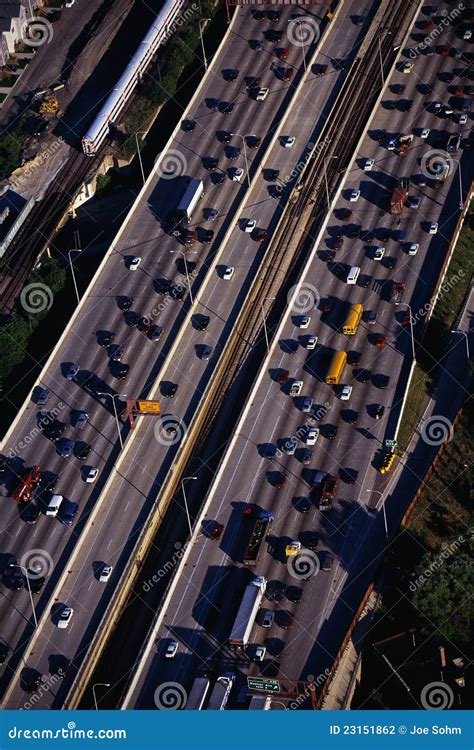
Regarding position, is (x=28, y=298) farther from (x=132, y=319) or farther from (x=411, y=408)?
(x=411, y=408)

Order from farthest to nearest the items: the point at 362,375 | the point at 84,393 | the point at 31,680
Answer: the point at 84,393 → the point at 362,375 → the point at 31,680

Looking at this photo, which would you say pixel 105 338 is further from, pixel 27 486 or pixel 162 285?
pixel 27 486

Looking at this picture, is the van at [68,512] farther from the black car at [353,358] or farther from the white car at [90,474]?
the black car at [353,358]

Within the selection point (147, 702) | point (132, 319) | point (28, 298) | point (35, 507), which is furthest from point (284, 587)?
point (28, 298)

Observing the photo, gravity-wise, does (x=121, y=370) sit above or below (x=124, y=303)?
below

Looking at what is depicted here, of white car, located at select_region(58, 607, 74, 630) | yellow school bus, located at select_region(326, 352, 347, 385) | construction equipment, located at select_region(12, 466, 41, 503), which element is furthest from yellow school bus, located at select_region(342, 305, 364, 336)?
white car, located at select_region(58, 607, 74, 630)

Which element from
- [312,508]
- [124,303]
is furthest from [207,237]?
[312,508]

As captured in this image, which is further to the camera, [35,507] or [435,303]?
[435,303]
